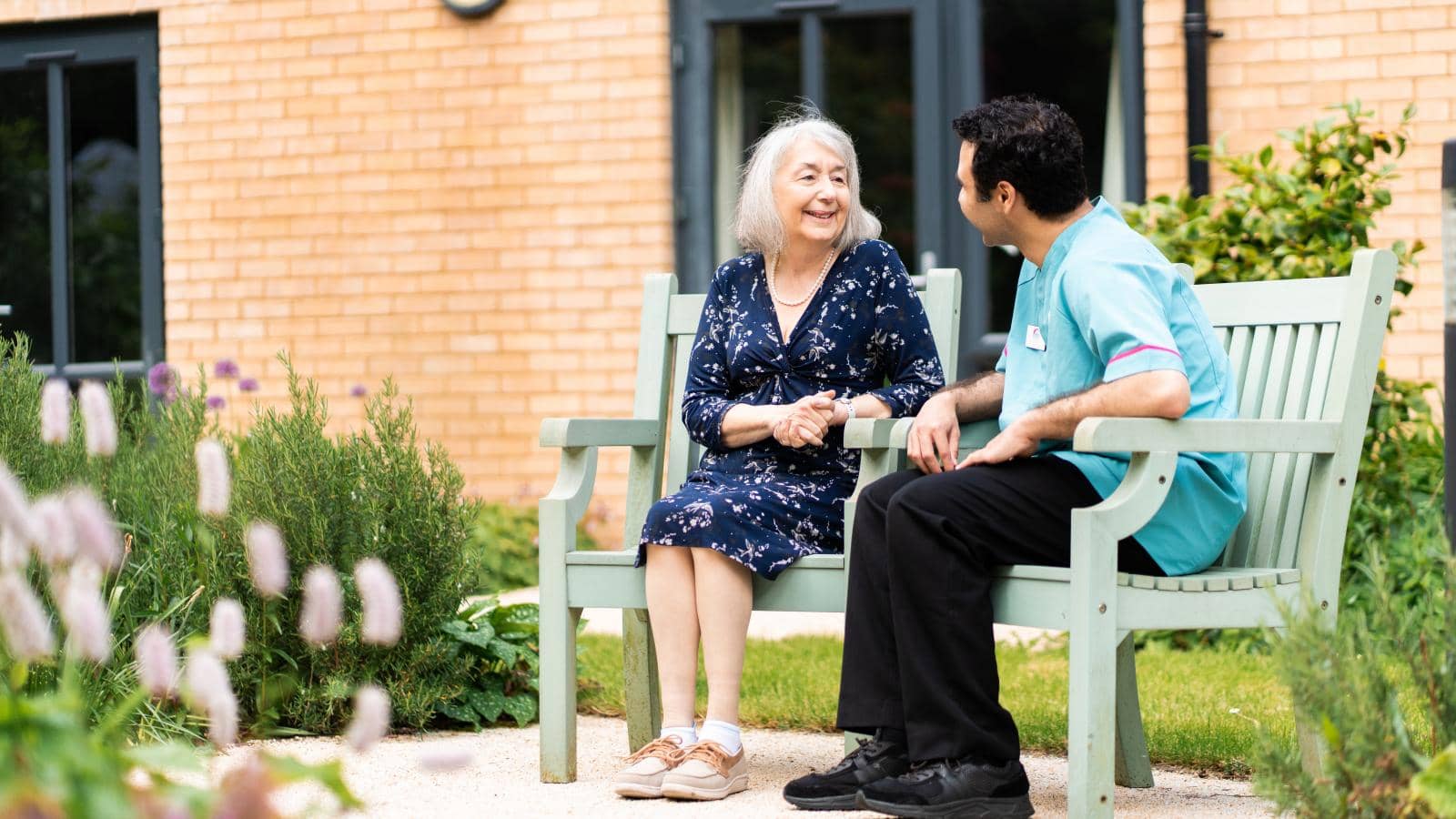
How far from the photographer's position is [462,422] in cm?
750

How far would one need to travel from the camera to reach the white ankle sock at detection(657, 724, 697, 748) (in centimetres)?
333

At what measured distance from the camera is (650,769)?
3254 millimetres

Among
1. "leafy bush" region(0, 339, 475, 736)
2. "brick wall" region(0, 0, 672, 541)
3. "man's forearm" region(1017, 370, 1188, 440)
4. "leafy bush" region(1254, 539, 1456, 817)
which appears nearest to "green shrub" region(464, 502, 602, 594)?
"brick wall" region(0, 0, 672, 541)

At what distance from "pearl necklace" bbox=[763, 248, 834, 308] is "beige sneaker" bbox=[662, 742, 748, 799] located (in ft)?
3.09

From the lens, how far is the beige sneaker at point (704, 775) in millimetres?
3191

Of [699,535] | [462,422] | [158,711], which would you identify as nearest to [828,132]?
[699,535]

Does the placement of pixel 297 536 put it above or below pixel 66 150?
below

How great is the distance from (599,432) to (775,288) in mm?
476

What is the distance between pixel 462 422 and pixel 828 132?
4.09 meters

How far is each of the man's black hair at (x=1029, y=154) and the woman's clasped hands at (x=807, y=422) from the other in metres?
0.54

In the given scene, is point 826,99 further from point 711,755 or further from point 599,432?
point 711,755

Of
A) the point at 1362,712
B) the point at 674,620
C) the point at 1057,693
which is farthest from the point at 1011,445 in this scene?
the point at 1057,693

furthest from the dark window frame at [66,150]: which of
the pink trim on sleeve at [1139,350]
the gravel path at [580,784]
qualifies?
the pink trim on sleeve at [1139,350]

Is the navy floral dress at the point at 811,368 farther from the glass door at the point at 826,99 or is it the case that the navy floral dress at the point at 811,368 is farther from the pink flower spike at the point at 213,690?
the glass door at the point at 826,99
